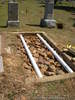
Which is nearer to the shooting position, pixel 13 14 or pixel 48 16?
pixel 13 14

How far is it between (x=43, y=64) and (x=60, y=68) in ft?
1.92

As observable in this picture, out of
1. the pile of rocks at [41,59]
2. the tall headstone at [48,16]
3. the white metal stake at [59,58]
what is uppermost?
the tall headstone at [48,16]

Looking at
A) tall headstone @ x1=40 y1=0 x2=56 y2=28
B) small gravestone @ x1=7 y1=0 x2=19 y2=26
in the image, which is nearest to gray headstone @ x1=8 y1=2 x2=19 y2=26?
small gravestone @ x1=7 y1=0 x2=19 y2=26

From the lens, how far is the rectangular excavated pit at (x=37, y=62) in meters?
5.38

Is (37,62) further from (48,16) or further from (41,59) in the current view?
(48,16)

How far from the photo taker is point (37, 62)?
265 inches

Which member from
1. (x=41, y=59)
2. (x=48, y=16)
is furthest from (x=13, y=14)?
(x=41, y=59)

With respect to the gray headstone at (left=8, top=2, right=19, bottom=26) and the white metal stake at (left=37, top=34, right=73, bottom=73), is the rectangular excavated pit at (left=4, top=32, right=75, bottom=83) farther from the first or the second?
the gray headstone at (left=8, top=2, right=19, bottom=26)

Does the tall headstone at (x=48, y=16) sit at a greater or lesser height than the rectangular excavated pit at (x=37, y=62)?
greater

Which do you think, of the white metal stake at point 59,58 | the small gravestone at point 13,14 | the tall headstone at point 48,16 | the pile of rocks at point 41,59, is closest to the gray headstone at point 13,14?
the small gravestone at point 13,14

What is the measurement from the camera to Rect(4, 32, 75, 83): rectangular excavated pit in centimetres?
538

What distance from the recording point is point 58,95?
4660mm

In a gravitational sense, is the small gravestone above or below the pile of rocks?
above

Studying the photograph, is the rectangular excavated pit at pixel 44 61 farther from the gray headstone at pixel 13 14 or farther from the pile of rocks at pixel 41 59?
the gray headstone at pixel 13 14
